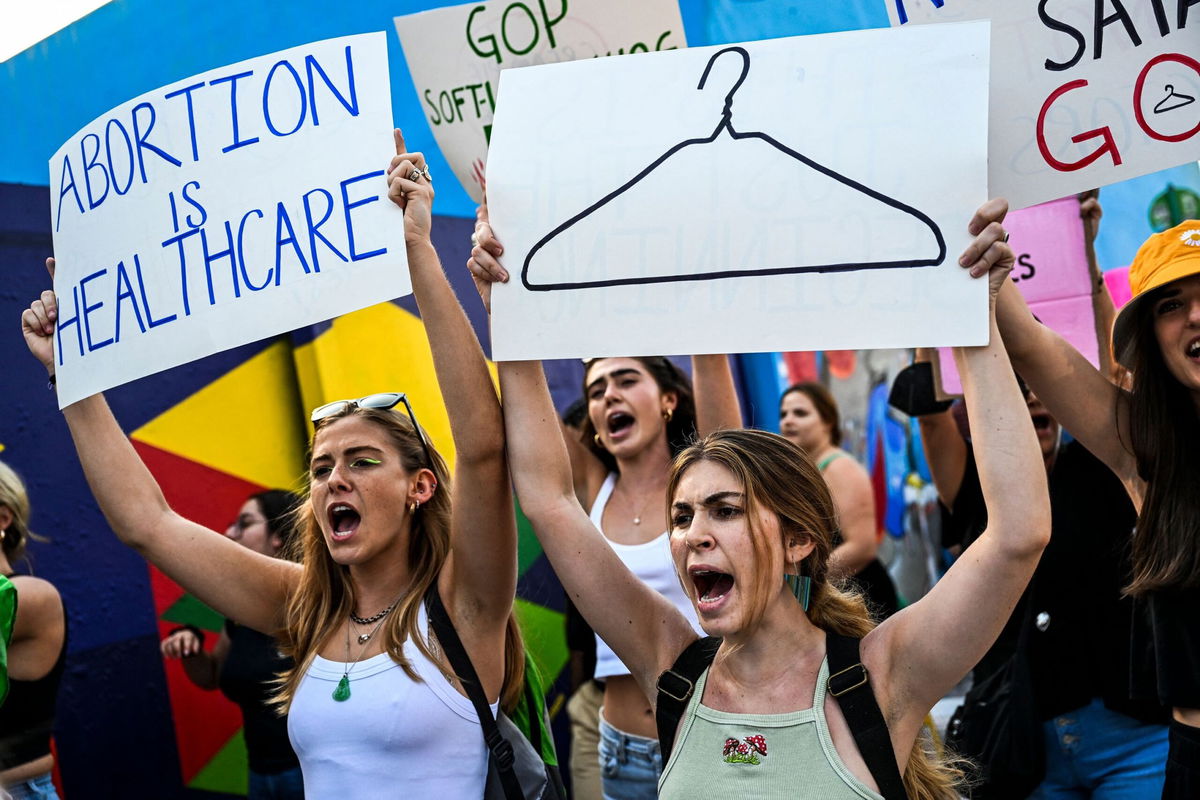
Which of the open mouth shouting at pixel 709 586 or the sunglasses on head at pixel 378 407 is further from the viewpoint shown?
the sunglasses on head at pixel 378 407

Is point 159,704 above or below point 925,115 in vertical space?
below

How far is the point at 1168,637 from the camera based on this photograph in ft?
7.89

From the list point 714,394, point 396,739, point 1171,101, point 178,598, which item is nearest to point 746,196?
point 1171,101

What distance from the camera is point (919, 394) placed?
360 centimetres

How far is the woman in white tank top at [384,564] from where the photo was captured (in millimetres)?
2418

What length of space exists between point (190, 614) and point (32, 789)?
1.36 meters

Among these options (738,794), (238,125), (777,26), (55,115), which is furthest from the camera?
(55,115)

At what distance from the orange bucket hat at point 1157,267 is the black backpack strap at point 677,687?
1146mm

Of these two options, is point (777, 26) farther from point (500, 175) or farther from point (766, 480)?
point (766, 480)

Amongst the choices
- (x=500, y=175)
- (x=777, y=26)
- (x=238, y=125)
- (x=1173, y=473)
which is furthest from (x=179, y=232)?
(x=1173, y=473)

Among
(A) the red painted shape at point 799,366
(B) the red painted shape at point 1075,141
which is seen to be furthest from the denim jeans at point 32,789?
(A) the red painted shape at point 799,366

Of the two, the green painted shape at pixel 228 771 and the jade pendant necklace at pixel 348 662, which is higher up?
the jade pendant necklace at pixel 348 662

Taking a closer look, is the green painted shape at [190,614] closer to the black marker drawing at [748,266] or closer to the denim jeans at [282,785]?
the denim jeans at [282,785]

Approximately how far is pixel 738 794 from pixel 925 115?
4.12 feet
